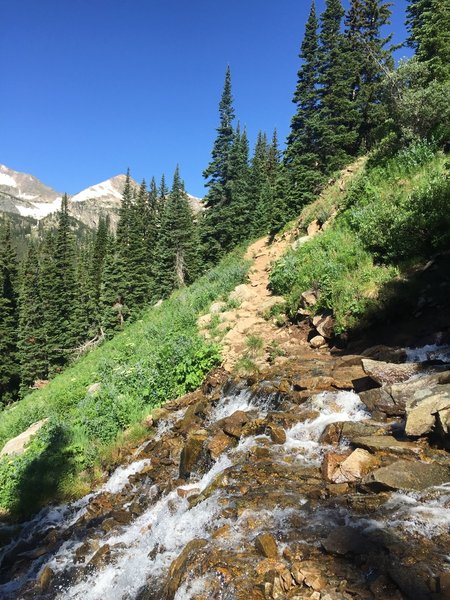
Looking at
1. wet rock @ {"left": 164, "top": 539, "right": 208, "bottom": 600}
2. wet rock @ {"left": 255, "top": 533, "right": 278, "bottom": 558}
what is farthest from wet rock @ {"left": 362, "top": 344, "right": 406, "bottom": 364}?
wet rock @ {"left": 164, "top": 539, "right": 208, "bottom": 600}

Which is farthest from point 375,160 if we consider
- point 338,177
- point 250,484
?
point 250,484

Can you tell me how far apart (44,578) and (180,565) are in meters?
2.86

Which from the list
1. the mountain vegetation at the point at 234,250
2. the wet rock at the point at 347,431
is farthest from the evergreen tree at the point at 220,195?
the wet rock at the point at 347,431

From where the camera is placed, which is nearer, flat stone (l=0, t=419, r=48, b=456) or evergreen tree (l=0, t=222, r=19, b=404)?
flat stone (l=0, t=419, r=48, b=456)

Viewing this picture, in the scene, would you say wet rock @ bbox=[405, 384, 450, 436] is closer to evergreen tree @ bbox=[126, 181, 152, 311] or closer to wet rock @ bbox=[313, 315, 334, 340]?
wet rock @ bbox=[313, 315, 334, 340]

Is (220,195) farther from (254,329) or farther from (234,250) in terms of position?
(254,329)

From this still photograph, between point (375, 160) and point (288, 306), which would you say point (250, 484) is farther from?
point (375, 160)

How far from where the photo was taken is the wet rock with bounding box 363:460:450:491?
4.65 m

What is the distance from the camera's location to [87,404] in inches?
488

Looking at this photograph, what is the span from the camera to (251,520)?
195 inches

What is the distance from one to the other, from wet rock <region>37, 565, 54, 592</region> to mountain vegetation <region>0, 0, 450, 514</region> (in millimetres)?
2625

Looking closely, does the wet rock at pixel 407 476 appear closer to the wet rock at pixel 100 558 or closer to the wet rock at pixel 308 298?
the wet rock at pixel 100 558

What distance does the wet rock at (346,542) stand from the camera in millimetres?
3984

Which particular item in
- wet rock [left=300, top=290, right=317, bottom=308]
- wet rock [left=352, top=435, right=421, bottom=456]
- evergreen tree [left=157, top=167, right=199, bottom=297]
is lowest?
wet rock [left=352, top=435, right=421, bottom=456]
